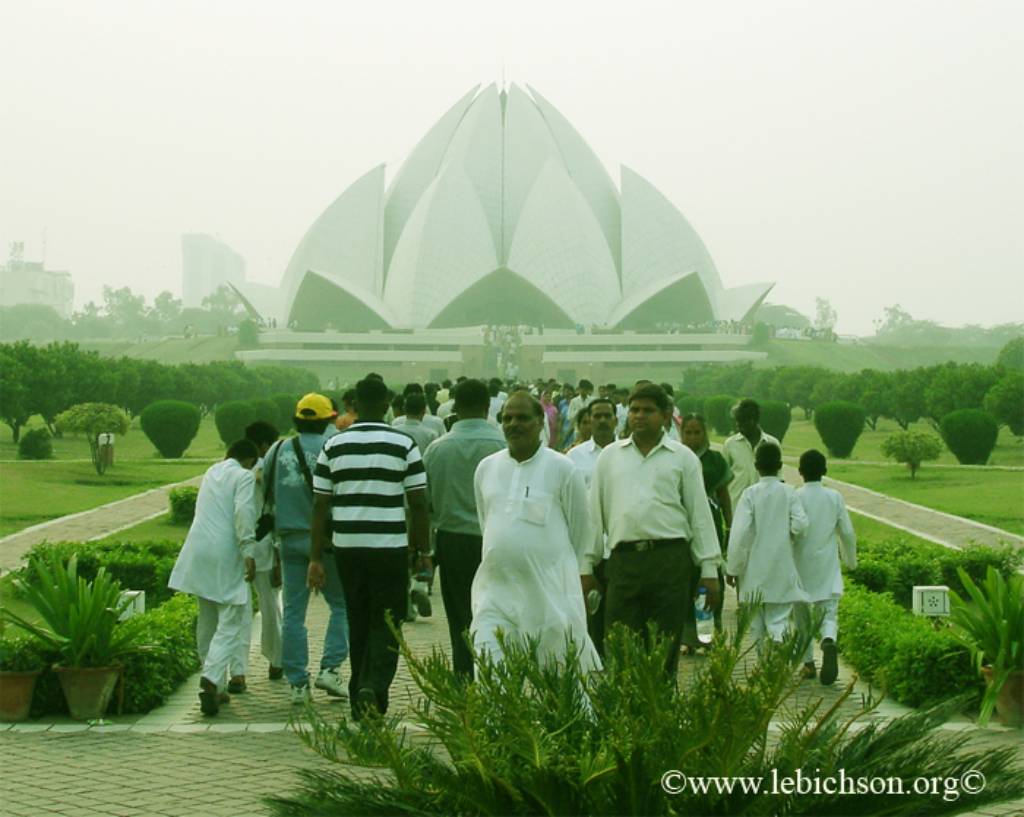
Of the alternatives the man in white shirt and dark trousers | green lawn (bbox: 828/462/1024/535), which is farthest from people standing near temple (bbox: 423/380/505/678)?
green lawn (bbox: 828/462/1024/535)

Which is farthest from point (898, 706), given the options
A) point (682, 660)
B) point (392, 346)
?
point (392, 346)

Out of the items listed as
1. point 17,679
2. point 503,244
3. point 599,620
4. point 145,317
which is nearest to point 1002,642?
point 599,620

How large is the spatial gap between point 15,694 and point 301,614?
87 centimetres

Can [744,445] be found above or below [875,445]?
above

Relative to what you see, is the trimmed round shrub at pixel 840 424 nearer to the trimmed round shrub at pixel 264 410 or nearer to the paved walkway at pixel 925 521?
the paved walkway at pixel 925 521

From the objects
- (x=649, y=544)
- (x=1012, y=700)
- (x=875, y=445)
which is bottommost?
(x=875, y=445)

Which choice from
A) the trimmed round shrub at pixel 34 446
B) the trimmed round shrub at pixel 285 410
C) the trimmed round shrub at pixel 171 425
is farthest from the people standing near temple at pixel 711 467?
the trimmed round shrub at pixel 285 410

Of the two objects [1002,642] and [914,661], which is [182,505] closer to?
[914,661]

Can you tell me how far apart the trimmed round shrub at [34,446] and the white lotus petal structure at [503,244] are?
2916cm

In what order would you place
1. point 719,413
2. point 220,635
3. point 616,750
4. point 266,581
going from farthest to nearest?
point 719,413, point 266,581, point 220,635, point 616,750

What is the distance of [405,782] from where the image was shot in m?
2.26

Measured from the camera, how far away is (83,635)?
13.9 ft

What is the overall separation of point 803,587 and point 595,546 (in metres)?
1.27

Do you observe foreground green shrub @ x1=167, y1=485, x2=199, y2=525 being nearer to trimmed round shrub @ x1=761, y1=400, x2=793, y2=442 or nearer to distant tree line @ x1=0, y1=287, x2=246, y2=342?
trimmed round shrub @ x1=761, y1=400, x2=793, y2=442
